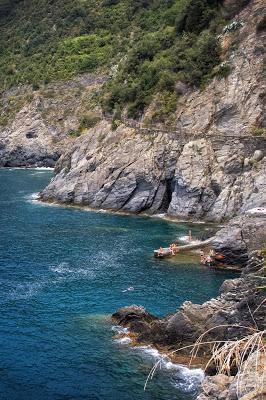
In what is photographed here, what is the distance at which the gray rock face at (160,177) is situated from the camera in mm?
76875

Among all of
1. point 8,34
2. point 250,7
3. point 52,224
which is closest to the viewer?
point 52,224

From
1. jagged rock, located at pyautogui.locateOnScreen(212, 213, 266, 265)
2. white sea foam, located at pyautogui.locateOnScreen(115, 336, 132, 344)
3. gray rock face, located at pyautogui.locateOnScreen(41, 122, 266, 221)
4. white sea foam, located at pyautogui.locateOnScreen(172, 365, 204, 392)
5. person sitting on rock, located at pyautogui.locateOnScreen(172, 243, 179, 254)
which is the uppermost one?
gray rock face, located at pyautogui.locateOnScreen(41, 122, 266, 221)

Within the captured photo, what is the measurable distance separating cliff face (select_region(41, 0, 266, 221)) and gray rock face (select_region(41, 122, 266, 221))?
0.15 metres

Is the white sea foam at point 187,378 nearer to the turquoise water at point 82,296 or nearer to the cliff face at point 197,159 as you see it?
the turquoise water at point 82,296

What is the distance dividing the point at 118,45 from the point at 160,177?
77253 millimetres

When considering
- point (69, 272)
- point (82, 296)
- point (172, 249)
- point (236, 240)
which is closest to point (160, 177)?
point (172, 249)

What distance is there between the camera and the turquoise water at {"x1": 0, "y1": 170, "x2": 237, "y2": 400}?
3172 cm

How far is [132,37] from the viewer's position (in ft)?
489

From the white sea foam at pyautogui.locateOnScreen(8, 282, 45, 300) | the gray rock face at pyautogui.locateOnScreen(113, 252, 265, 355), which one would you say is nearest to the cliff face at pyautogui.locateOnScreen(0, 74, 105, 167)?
the white sea foam at pyautogui.locateOnScreen(8, 282, 45, 300)

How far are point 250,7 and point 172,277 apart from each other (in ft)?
192

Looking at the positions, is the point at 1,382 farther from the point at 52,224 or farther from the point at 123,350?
the point at 52,224

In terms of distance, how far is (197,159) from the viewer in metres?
82.1

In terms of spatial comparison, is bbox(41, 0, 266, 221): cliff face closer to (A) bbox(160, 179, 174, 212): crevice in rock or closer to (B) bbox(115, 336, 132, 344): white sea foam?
A: (A) bbox(160, 179, 174, 212): crevice in rock

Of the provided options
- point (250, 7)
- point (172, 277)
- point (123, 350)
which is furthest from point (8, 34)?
point (123, 350)
